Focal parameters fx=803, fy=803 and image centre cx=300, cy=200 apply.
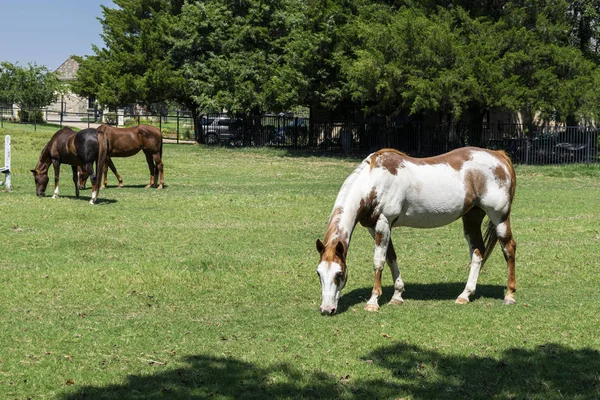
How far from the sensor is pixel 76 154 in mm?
19938

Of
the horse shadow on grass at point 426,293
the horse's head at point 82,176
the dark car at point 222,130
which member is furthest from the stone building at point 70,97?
the horse shadow on grass at point 426,293

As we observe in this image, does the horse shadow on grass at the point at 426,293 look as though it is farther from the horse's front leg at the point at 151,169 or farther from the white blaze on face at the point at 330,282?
the horse's front leg at the point at 151,169

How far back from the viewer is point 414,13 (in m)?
36.2

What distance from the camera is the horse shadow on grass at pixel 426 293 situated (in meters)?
10.7

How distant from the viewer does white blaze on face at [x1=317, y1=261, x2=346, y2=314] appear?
9195 millimetres

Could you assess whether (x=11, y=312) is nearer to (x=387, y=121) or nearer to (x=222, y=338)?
(x=222, y=338)

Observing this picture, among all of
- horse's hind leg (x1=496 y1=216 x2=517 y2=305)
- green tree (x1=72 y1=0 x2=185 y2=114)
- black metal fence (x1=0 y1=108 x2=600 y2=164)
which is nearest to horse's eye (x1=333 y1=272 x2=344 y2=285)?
horse's hind leg (x1=496 y1=216 x2=517 y2=305)

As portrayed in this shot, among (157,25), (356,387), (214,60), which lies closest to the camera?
(356,387)

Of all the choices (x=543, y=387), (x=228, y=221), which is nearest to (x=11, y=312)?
(x=543, y=387)

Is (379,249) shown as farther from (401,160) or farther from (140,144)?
(140,144)

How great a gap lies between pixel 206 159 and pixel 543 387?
29.3 meters

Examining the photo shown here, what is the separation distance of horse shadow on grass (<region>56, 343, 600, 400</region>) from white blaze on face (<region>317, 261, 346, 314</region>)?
134 centimetres

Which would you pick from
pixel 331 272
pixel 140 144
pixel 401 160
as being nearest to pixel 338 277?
pixel 331 272

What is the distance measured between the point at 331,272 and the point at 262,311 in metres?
1.42
